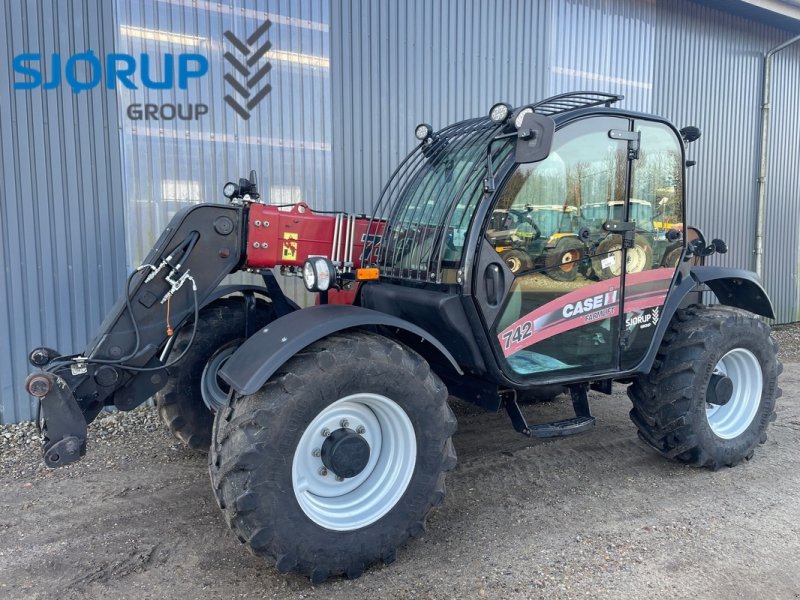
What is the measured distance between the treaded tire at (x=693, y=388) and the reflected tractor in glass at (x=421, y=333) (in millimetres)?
15

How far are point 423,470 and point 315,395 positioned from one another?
677 mm

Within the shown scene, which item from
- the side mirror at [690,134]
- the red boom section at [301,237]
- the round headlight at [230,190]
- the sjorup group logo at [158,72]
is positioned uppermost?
the sjorup group logo at [158,72]

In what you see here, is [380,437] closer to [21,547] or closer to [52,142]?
[21,547]

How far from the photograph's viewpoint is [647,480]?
4055mm

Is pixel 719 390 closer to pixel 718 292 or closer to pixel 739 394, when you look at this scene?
pixel 739 394

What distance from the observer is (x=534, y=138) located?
313cm

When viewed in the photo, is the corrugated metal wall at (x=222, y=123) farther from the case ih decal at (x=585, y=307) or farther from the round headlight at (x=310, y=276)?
the case ih decal at (x=585, y=307)

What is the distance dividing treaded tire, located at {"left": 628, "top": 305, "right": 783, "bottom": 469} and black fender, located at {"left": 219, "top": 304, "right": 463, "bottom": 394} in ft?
5.83

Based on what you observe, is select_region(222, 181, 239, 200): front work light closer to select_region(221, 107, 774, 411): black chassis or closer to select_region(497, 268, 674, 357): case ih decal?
select_region(221, 107, 774, 411): black chassis

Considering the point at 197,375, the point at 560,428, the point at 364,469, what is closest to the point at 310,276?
the point at 364,469

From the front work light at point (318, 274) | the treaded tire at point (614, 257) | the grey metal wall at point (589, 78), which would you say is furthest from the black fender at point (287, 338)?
the grey metal wall at point (589, 78)

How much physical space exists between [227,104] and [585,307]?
392 cm

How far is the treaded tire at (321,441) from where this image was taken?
2611 mm

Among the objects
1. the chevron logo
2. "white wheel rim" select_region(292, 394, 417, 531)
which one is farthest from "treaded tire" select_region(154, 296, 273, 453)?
the chevron logo
